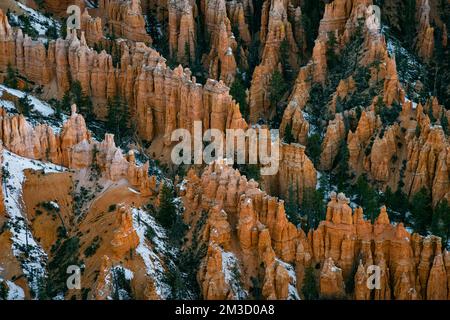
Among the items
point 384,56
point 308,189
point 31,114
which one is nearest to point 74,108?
point 31,114

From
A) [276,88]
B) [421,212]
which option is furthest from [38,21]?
[421,212]

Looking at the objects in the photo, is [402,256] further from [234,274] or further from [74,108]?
[74,108]

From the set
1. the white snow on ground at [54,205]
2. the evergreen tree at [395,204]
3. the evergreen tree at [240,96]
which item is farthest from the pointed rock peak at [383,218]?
the evergreen tree at [240,96]

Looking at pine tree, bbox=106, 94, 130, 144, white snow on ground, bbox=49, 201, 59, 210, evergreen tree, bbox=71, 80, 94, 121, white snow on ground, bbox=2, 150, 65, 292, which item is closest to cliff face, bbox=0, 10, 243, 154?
pine tree, bbox=106, 94, 130, 144

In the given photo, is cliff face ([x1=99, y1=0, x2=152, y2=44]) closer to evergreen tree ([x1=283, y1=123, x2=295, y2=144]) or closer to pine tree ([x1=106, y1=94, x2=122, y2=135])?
pine tree ([x1=106, y1=94, x2=122, y2=135])

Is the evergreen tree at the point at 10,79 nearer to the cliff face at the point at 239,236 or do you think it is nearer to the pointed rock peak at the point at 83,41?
the pointed rock peak at the point at 83,41
